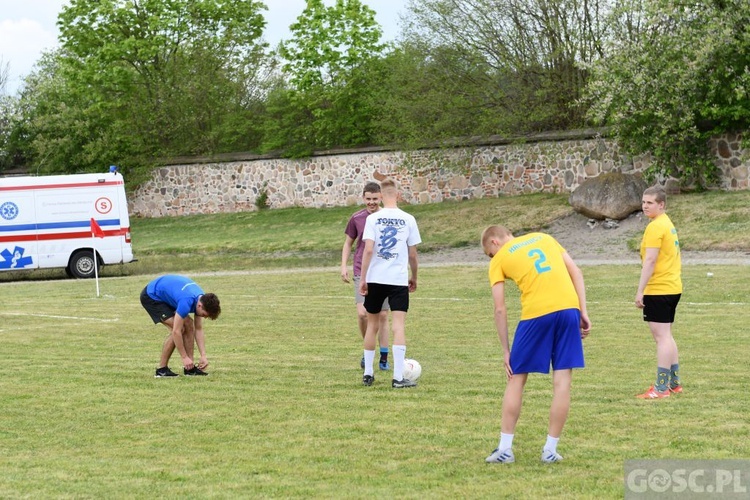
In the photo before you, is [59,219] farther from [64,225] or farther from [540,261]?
[540,261]

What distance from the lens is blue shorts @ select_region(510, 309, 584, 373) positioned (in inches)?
284

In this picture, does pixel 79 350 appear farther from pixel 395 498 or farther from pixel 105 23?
pixel 105 23

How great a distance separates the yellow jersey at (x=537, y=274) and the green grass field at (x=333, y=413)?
1.04 meters

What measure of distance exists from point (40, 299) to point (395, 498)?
17.9 meters

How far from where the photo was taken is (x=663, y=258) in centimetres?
966

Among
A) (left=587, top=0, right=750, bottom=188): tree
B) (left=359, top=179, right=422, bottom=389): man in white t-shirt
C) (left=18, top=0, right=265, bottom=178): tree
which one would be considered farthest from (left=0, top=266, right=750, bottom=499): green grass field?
(left=18, top=0, right=265, bottom=178): tree

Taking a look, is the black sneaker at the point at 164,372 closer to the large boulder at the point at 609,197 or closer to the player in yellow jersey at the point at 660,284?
the player in yellow jersey at the point at 660,284

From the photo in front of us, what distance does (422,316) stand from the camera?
17469 millimetres

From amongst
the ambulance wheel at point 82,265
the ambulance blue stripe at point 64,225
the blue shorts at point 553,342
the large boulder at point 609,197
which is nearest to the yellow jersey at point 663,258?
the blue shorts at point 553,342

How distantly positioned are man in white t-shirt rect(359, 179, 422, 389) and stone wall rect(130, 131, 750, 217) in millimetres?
20266

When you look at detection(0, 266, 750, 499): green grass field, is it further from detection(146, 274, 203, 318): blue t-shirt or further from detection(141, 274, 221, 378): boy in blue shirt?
detection(146, 274, 203, 318): blue t-shirt

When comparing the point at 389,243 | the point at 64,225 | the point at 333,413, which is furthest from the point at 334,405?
the point at 64,225

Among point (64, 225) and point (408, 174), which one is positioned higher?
point (408, 174)

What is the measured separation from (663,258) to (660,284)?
23 cm
